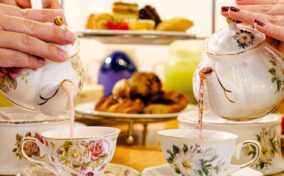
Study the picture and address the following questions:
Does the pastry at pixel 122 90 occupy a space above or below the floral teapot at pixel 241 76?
below

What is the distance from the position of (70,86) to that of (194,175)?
219 mm

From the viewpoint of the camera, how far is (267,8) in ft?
2.58

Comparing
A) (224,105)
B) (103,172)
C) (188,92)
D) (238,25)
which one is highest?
(238,25)

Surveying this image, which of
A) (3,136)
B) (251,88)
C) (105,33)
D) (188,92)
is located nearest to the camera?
(251,88)

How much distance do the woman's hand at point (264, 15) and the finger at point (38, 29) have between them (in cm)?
25

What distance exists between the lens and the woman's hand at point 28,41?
2.39 ft

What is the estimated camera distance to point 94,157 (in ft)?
2.46

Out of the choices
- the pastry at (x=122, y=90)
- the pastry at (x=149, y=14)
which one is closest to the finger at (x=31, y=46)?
the pastry at (x=122, y=90)

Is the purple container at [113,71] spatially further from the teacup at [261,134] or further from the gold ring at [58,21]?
the gold ring at [58,21]

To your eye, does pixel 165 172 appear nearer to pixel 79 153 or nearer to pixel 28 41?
pixel 79 153

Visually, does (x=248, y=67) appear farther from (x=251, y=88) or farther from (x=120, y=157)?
(x=120, y=157)

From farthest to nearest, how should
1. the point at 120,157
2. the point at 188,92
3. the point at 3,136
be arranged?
1. the point at 188,92
2. the point at 120,157
3. the point at 3,136

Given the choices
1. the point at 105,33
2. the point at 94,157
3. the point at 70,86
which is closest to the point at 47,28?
the point at 70,86

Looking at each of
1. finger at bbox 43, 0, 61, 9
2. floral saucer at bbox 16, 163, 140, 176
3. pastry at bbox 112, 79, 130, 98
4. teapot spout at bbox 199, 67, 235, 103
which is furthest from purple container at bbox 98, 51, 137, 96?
teapot spout at bbox 199, 67, 235, 103
